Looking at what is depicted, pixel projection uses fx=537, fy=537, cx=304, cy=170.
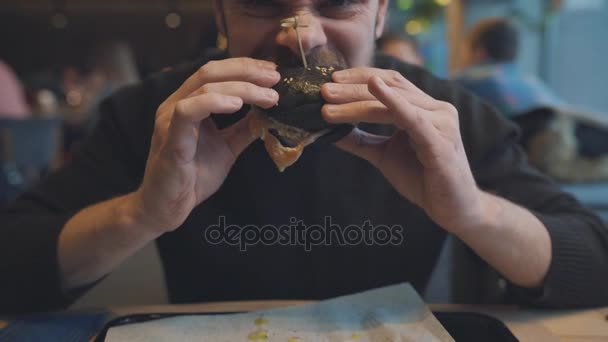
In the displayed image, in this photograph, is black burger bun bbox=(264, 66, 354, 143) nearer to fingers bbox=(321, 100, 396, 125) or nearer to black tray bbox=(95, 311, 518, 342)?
fingers bbox=(321, 100, 396, 125)

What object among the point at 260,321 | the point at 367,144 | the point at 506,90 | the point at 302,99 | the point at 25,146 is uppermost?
the point at 302,99

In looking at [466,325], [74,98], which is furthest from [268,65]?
[74,98]

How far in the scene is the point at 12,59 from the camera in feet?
22.6

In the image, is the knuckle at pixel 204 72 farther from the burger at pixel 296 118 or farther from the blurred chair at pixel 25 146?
the blurred chair at pixel 25 146

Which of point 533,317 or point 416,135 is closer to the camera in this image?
point 416,135

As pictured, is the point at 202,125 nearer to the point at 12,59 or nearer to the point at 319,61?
the point at 319,61

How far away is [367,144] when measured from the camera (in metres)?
0.92

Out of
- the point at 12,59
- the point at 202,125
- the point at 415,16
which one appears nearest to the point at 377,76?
the point at 202,125

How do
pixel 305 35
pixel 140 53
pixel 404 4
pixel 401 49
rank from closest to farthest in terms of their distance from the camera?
pixel 305 35 < pixel 401 49 < pixel 404 4 < pixel 140 53

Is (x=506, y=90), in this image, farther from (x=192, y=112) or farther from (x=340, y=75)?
(x=192, y=112)

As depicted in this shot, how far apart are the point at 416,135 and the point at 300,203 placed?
40 centimetres

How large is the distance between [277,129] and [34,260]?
0.50 metres

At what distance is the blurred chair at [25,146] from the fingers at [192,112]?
286 cm

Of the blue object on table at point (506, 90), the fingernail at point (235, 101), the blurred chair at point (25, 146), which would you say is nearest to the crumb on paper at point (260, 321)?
the fingernail at point (235, 101)
